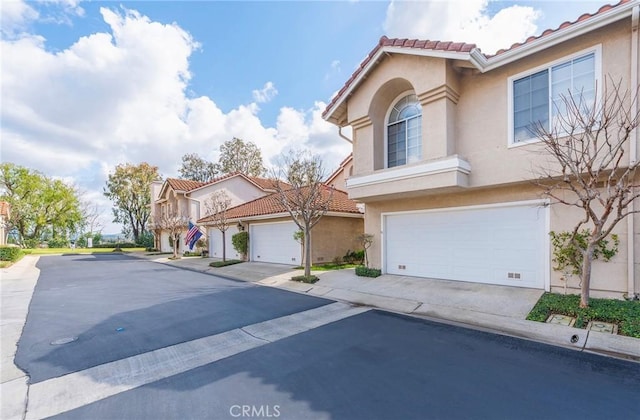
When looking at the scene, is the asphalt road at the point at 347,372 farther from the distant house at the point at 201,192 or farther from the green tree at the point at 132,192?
the green tree at the point at 132,192

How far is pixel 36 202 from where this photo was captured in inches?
1556

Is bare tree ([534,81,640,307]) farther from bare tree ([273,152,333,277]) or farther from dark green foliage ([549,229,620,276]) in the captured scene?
bare tree ([273,152,333,277])

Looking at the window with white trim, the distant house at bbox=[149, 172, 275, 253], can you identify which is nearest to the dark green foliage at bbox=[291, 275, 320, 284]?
the window with white trim

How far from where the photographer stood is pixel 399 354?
515 cm

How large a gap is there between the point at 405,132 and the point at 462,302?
6331mm

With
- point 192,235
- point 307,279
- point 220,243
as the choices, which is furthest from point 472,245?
point 192,235

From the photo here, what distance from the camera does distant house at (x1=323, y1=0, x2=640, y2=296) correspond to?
7520mm

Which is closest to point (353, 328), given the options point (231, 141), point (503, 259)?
point (503, 259)

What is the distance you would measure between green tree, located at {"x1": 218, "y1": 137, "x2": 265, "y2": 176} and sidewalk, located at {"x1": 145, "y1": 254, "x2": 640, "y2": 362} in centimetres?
3184

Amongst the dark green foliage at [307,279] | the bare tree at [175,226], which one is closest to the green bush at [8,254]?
the bare tree at [175,226]

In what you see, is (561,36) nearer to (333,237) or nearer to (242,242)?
(333,237)

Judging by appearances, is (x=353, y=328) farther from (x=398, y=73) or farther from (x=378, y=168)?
(x=398, y=73)

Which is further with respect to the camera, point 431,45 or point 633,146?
point 431,45
